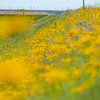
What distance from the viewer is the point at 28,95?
84.6 inches

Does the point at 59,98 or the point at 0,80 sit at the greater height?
the point at 59,98

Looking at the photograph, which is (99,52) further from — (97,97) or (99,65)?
(97,97)

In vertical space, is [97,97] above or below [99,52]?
below

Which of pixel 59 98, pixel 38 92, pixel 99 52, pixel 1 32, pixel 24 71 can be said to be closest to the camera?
pixel 99 52

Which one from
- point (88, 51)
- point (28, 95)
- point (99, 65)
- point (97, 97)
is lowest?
point (28, 95)

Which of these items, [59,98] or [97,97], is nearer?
Answer: [97,97]

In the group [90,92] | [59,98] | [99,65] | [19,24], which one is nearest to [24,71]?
[59,98]

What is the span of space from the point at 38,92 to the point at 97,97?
699mm

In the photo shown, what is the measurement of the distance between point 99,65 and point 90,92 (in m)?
0.33

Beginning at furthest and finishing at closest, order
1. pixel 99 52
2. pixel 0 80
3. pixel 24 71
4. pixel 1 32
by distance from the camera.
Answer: pixel 1 32 → pixel 0 80 → pixel 24 71 → pixel 99 52

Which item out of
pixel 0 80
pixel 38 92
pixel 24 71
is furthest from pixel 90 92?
pixel 0 80

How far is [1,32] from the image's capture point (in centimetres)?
1697

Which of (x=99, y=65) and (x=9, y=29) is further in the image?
(x=9, y=29)

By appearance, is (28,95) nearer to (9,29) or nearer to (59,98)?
(59,98)
